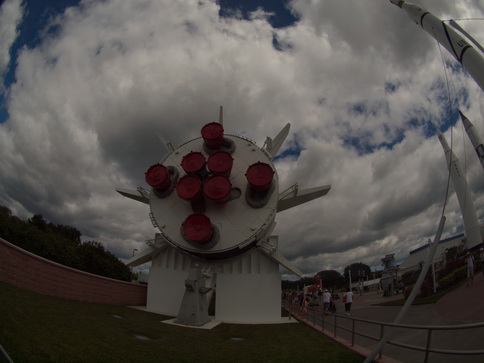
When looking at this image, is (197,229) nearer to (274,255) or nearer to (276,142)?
(274,255)

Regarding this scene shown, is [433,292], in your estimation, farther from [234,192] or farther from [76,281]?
[76,281]

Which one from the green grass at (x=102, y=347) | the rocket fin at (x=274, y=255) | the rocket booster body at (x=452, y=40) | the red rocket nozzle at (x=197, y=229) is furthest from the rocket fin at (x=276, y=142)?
the green grass at (x=102, y=347)

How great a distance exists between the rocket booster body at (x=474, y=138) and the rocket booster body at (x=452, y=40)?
3.20m

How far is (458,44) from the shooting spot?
1251 cm

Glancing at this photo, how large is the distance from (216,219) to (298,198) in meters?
6.45

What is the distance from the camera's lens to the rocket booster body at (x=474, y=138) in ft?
42.0

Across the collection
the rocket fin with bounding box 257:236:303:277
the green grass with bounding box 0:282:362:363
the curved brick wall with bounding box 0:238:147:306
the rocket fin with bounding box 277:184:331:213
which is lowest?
the green grass with bounding box 0:282:362:363

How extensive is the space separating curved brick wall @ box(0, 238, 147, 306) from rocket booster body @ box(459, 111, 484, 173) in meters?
20.2

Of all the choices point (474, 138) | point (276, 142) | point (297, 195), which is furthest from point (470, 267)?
point (276, 142)

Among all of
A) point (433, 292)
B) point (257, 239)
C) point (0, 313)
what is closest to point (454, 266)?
point (433, 292)

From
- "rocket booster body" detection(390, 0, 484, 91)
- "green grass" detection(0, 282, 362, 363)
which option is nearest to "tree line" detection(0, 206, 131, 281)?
"green grass" detection(0, 282, 362, 363)

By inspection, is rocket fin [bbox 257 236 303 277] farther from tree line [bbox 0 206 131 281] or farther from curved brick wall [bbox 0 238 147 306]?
tree line [bbox 0 206 131 281]

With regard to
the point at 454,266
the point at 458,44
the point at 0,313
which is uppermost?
the point at 458,44

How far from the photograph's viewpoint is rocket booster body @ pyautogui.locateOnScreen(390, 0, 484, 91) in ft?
37.6
